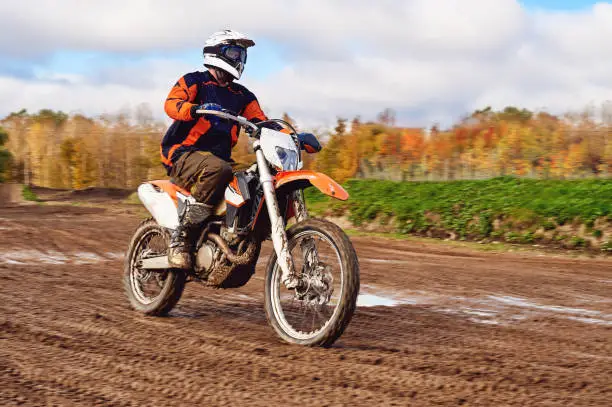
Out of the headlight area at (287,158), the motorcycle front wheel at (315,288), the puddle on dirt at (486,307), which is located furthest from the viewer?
the puddle on dirt at (486,307)

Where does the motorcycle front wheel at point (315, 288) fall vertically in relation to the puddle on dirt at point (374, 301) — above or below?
above

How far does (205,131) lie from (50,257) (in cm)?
524

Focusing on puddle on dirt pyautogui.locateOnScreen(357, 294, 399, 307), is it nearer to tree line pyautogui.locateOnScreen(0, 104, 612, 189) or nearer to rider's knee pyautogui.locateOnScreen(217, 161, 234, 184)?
rider's knee pyautogui.locateOnScreen(217, 161, 234, 184)

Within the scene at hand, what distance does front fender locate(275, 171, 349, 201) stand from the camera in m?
5.18

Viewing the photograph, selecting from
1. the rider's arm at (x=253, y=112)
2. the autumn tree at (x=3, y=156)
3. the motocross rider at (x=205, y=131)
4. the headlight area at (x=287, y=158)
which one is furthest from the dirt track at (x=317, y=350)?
the autumn tree at (x=3, y=156)

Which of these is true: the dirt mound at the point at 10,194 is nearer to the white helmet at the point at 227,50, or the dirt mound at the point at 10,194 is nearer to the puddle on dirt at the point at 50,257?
the puddle on dirt at the point at 50,257

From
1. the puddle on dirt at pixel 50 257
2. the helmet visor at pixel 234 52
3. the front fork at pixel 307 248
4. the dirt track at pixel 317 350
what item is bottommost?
the dirt track at pixel 317 350

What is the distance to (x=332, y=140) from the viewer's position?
2091 centimetres

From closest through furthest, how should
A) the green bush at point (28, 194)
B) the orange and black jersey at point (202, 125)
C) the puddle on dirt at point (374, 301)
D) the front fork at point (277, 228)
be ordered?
the front fork at point (277, 228) → the orange and black jersey at point (202, 125) → the puddle on dirt at point (374, 301) → the green bush at point (28, 194)

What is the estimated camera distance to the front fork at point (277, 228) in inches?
214

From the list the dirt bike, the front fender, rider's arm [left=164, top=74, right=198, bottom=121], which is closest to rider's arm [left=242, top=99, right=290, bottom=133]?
the dirt bike

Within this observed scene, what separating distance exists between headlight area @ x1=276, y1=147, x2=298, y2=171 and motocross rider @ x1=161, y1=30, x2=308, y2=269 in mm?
589

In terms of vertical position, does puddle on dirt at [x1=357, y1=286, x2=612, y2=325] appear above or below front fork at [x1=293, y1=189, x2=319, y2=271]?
below

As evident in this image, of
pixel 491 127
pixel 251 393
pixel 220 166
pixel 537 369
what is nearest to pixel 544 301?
pixel 537 369
